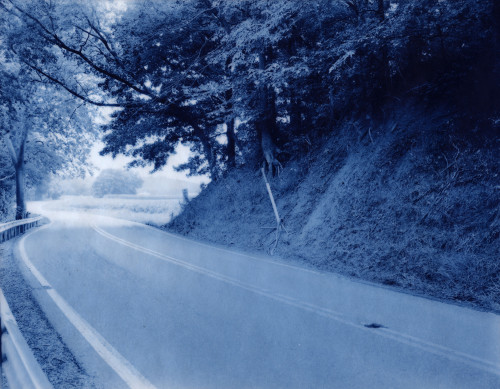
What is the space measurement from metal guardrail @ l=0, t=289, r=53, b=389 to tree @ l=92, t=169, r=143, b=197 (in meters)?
136

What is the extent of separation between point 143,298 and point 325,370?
389 cm

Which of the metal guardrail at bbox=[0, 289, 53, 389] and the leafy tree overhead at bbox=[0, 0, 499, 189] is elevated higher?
the leafy tree overhead at bbox=[0, 0, 499, 189]

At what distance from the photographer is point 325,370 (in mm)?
4207

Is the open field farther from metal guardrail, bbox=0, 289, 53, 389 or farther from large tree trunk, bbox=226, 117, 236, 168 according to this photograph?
metal guardrail, bbox=0, 289, 53, 389

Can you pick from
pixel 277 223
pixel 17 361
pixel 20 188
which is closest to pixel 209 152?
pixel 277 223

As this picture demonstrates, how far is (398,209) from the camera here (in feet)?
31.6

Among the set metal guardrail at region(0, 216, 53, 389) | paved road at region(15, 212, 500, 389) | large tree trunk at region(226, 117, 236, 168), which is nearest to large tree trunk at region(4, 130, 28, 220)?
large tree trunk at region(226, 117, 236, 168)

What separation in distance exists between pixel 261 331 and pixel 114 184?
137 meters

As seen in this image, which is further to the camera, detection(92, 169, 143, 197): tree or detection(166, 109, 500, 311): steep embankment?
A: detection(92, 169, 143, 197): tree

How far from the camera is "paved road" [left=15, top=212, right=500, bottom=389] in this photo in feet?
13.5

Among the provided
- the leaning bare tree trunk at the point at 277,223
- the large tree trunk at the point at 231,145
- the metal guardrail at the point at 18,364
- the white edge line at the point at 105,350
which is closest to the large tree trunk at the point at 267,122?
the leaning bare tree trunk at the point at 277,223

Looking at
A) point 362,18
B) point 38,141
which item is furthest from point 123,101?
point 38,141

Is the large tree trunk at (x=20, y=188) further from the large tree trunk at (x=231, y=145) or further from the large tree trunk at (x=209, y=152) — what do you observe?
the large tree trunk at (x=231, y=145)

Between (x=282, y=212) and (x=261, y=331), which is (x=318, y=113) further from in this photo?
(x=261, y=331)
